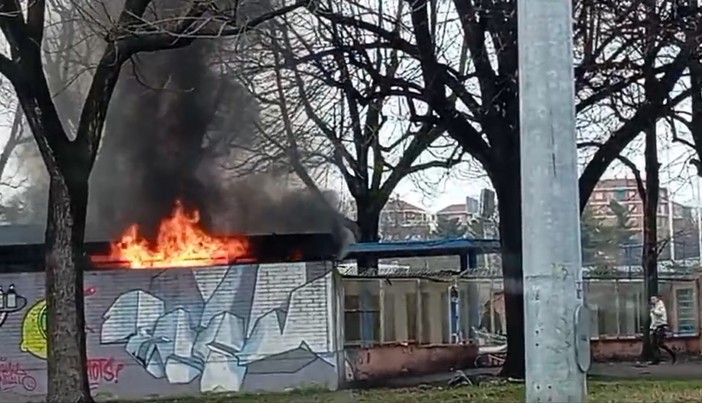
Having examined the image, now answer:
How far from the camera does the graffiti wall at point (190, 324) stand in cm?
1761

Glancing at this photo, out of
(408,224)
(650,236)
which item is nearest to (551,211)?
(650,236)

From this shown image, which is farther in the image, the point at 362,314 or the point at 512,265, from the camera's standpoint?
the point at 362,314

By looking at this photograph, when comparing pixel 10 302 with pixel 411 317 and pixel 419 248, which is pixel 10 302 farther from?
pixel 419 248

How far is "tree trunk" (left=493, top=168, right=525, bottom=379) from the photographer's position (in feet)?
52.6

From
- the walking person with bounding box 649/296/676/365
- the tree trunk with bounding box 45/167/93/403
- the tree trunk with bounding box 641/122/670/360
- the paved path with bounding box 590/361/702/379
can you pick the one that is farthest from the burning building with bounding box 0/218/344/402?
the tree trunk with bounding box 641/122/670/360

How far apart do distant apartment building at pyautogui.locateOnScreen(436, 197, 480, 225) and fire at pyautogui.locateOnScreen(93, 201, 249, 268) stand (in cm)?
2982

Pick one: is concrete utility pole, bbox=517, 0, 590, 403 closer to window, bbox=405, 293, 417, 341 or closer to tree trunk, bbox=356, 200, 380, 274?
window, bbox=405, 293, 417, 341

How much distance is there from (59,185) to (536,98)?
8693 millimetres

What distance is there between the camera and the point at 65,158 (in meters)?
12.5

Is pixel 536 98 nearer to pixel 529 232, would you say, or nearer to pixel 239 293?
pixel 529 232

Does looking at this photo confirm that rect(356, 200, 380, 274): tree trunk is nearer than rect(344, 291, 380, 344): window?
No

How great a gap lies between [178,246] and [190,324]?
167 cm

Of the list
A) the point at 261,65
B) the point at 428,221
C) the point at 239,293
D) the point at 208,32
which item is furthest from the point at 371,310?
the point at 428,221

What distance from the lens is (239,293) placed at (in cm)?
1769
